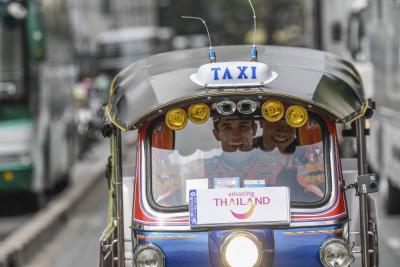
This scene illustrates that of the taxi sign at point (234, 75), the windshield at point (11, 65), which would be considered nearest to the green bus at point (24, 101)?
the windshield at point (11, 65)

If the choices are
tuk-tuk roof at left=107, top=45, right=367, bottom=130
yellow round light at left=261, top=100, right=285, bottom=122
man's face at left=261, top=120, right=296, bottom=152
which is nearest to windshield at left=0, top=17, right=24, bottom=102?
tuk-tuk roof at left=107, top=45, right=367, bottom=130

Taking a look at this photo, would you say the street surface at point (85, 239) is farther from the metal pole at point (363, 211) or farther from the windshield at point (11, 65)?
the metal pole at point (363, 211)

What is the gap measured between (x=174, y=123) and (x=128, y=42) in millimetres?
51009

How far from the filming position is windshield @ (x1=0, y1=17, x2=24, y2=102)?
1576 centimetres

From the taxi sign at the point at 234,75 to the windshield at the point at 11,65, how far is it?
9958mm

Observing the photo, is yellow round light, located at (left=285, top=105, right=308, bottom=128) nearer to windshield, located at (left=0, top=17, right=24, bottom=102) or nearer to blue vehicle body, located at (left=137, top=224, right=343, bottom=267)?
blue vehicle body, located at (left=137, top=224, right=343, bottom=267)

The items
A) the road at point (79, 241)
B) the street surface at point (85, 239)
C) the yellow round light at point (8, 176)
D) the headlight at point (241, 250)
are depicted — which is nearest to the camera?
the headlight at point (241, 250)

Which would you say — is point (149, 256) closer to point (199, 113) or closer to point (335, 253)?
point (199, 113)

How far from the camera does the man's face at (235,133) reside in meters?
6.26

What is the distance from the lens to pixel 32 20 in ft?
52.9

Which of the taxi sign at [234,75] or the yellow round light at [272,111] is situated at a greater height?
the taxi sign at [234,75]

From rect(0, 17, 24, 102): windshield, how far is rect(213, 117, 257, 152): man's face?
32.2 ft

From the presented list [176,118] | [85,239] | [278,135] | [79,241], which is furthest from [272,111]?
[85,239]

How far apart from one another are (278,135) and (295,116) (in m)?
0.25
